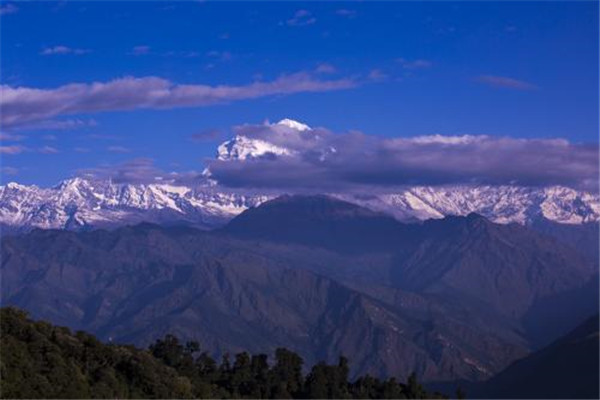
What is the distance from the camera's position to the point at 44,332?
136 meters

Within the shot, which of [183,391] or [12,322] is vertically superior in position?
[12,322]

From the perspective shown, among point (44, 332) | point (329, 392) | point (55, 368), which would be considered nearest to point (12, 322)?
point (44, 332)

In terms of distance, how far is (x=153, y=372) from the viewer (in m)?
135

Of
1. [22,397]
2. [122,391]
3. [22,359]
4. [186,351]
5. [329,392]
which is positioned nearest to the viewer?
[22,397]

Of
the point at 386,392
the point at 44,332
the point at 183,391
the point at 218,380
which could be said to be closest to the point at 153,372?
the point at 183,391

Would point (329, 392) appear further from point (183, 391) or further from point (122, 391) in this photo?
point (122, 391)

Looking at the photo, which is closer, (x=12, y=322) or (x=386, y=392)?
(x=12, y=322)

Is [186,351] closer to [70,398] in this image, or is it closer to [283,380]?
[283,380]

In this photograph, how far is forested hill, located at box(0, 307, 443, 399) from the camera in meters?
117

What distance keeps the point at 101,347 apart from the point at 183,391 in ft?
43.1

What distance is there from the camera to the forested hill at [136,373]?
117 metres

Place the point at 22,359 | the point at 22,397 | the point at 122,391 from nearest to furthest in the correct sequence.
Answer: the point at 22,397
the point at 22,359
the point at 122,391

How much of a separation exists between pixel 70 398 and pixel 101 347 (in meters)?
23.6

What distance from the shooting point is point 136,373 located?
440 feet
